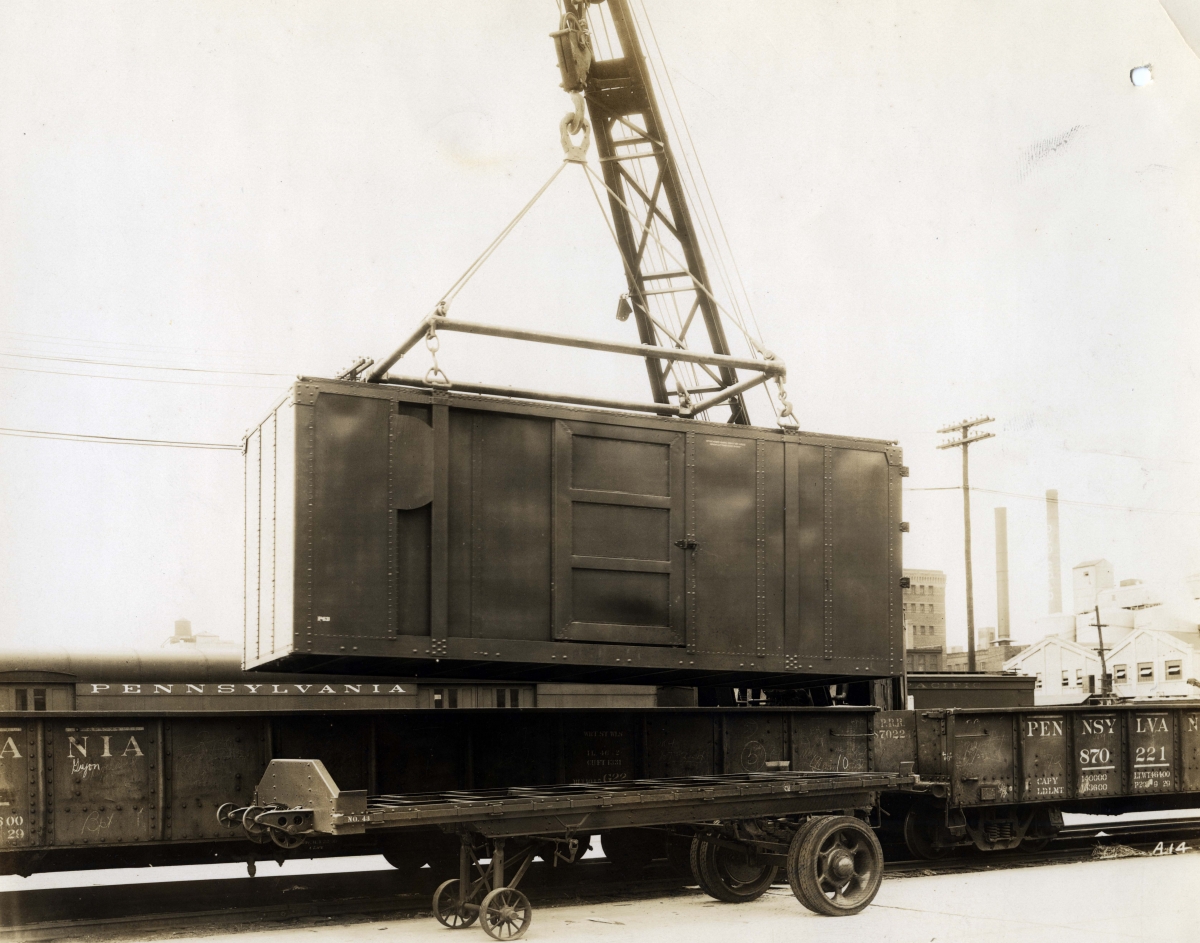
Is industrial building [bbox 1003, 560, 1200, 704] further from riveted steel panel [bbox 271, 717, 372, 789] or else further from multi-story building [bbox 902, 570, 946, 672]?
riveted steel panel [bbox 271, 717, 372, 789]

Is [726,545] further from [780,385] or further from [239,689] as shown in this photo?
[239,689]

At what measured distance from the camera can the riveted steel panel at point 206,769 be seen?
32.4 feet

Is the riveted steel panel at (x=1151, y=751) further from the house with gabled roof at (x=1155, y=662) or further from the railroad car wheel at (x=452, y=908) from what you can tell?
the house with gabled roof at (x=1155, y=662)

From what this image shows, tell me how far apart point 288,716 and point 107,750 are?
1.46 m

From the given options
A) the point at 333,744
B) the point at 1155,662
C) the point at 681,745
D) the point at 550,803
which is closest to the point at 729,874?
the point at 681,745

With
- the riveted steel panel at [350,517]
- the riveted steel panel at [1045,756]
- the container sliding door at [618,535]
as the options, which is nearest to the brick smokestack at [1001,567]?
the riveted steel panel at [1045,756]

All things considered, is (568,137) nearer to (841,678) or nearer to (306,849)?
(841,678)

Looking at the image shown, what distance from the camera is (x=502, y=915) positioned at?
8.31 metres

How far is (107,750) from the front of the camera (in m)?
9.66

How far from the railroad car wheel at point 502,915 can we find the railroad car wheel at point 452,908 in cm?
36

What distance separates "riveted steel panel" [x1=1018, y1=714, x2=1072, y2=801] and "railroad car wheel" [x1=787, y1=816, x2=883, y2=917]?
4.84m

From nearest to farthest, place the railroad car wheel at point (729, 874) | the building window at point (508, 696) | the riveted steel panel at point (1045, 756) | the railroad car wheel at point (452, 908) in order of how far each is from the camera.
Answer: the railroad car wheel at point (452, 908), the railroad car wheel at point (729, 874), the riveted steel panel at point (1045, 756), the building window at point (508, 696)

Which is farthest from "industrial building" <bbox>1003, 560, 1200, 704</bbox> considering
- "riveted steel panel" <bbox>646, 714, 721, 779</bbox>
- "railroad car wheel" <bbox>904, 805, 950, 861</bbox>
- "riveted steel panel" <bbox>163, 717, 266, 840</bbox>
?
"riveted steel panel" <bbox>163, 717, 266, 840</bbox>

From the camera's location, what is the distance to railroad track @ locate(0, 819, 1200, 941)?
31.9 feet
